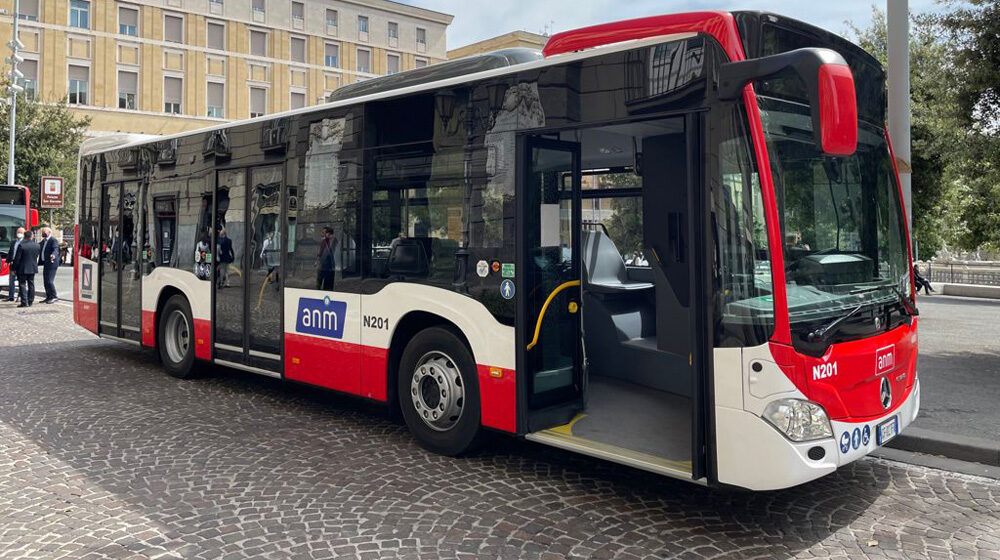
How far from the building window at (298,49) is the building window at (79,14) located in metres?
13.6

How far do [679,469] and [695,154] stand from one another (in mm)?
1719

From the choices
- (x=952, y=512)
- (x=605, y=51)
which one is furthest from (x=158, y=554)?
(x=952, y=512)

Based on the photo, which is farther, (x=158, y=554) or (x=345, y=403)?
(x=345, y=403)

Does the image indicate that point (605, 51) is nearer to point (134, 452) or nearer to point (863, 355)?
point (863, 355)

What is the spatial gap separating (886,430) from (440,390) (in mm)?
2897

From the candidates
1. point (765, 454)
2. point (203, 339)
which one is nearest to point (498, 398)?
point (765, 454)

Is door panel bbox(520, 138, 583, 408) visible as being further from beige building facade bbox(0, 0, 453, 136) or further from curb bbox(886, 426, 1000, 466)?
beige building facade bbox(0, 0, 453, 136)

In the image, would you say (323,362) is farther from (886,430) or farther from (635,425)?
(886,430)

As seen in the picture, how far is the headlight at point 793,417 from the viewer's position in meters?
3.78

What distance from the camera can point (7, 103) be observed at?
32.3m

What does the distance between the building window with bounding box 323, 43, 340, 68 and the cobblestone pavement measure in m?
55.2

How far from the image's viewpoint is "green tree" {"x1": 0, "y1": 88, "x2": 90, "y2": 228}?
31.5 meters

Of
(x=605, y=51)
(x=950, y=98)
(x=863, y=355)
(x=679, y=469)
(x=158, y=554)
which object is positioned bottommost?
(x=158, y=554)

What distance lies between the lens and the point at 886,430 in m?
4.29
